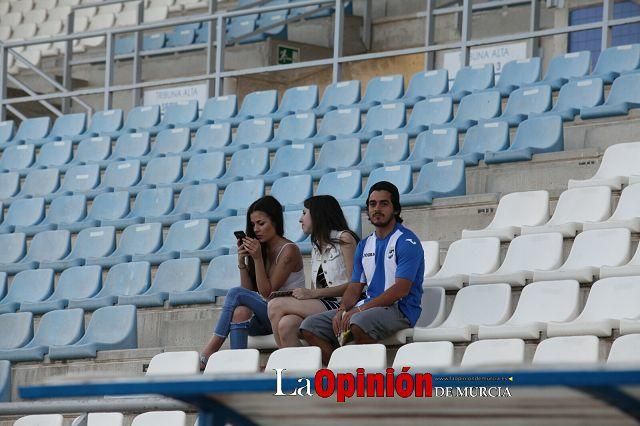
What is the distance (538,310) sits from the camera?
6.38 m

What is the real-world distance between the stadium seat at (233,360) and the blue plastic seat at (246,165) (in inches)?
149

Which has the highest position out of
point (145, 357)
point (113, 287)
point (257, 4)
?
point (257, 4)

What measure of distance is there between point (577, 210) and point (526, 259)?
54cm

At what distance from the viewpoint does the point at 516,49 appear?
40.9 ft

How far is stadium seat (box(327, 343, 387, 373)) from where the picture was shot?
5820 mm

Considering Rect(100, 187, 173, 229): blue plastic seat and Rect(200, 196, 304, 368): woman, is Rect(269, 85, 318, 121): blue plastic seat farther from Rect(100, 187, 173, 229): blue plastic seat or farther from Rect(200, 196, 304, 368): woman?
Rect(200, 196, 304, 368): woman

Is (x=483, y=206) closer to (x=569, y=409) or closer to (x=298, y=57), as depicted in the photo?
(x=569, y=409)

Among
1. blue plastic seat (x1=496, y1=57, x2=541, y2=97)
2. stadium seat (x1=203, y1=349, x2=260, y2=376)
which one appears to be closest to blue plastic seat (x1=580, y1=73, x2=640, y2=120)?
blue plastic seat (x1=496, y1=57, x2=541, y2=97)

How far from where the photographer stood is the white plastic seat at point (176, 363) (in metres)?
6.45

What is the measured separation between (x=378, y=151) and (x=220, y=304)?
2.00 m

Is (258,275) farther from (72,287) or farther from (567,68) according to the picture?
(567,68)

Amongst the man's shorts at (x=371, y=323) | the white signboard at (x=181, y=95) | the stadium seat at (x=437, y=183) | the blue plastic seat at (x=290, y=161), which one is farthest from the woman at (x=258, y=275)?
the white signboard at (x=181, y=95)

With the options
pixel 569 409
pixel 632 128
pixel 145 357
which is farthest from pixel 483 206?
pixel 569 409

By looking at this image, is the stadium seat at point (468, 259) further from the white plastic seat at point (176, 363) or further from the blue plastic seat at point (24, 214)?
the blue plastic seat at point (24, 214)
